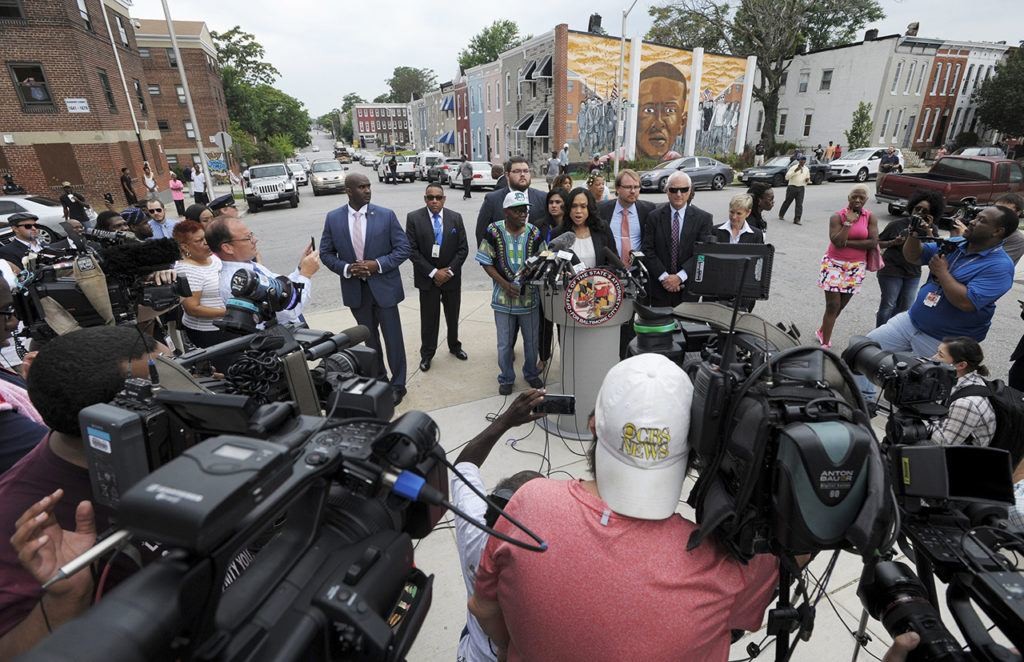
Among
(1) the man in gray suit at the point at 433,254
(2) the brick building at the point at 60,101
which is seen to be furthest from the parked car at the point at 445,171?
(1) the man in gray suit at the point at 433,254

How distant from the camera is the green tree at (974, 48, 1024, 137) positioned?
32625mm

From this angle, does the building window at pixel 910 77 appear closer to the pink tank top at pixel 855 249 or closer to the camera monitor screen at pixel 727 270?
the pink tank top at pixel 855 249

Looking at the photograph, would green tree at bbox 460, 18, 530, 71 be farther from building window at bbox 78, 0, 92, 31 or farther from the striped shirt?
the striped shirt

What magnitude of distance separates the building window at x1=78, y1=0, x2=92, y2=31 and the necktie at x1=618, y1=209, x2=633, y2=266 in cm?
2631

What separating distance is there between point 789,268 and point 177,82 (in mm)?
41667

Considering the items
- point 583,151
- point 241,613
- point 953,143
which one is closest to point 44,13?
point 583,151

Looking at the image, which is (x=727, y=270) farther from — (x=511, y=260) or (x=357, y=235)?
(x=357, y=235)

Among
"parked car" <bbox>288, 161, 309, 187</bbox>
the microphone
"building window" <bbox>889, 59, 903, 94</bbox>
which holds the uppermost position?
"building window" <bbox>889, 59, 903, 94</bbox>

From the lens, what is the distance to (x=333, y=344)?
1.93 meters

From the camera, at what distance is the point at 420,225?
199 inches

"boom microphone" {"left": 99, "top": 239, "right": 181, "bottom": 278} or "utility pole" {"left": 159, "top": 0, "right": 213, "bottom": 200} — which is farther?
"utility pole" {"left": 159, "top": 0, "right": 213, "bottom": 200}

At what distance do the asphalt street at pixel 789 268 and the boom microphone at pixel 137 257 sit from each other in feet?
14.7

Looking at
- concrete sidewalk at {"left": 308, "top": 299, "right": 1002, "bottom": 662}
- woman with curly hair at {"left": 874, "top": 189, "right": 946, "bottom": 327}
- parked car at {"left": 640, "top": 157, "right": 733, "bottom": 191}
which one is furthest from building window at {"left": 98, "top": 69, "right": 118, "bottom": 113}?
woman with curly hair at {"left": 874, "top": 189, "right": 946, "bottom": 327}

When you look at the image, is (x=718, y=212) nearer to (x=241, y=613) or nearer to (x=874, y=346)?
(x=874, y=346)
